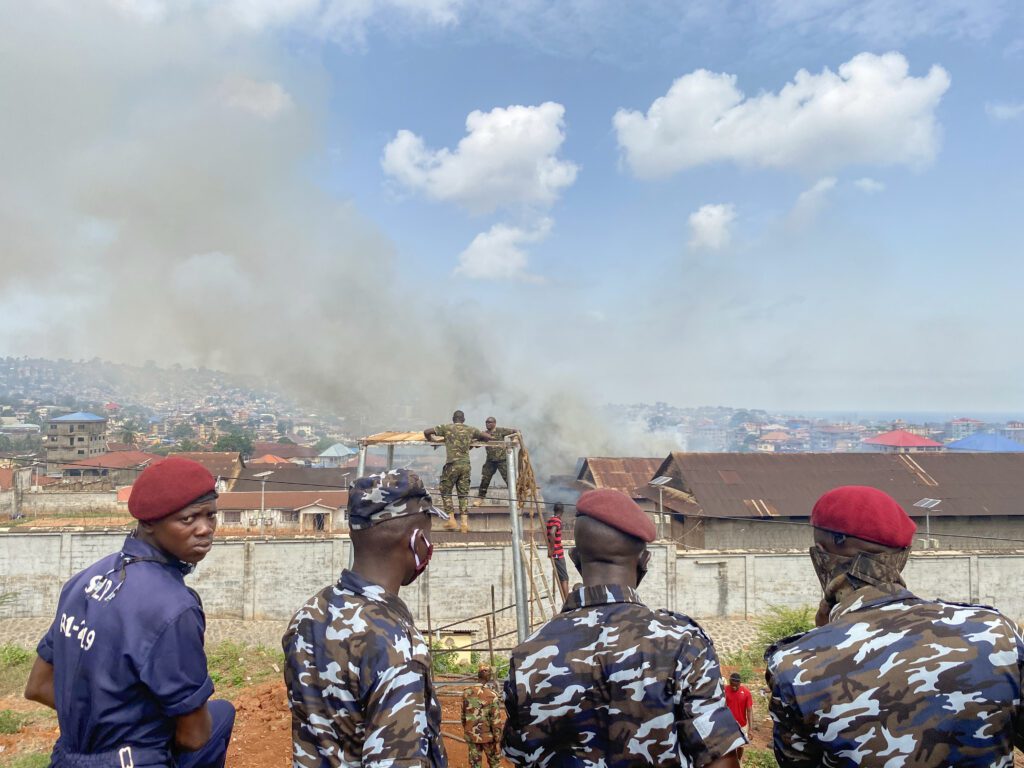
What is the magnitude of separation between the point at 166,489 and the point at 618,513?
1373 millimetres

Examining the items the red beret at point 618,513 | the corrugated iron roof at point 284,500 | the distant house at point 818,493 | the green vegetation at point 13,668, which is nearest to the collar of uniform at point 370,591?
the red beret at point 618,513

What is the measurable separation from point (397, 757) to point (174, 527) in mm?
954

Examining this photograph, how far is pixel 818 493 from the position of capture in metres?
22.6

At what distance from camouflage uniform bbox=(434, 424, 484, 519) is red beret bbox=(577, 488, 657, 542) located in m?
6.28

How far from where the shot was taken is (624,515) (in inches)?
79.2

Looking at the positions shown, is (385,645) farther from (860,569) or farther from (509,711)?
(860,569)

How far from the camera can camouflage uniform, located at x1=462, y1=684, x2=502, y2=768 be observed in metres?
4.53

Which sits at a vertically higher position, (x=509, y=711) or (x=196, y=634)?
(x=196, y=634)

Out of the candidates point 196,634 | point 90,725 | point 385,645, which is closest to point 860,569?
point 385,645

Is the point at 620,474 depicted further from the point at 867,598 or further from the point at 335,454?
the point at 867,598

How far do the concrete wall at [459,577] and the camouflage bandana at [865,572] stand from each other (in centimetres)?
1401

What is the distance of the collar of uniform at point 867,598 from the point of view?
191 cm

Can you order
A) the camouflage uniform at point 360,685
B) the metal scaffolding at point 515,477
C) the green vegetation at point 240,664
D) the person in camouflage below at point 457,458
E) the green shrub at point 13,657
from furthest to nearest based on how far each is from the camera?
1. the green shrub at point 13,657
2. the green vegetation at point 240,664
3. the person in camouflage below at point 457,458
4. the metal scaffolding at point 515,477
5. the camouflage uniform at point 360,685

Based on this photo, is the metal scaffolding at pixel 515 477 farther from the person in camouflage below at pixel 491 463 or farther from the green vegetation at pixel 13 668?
the green vegetation at pixel 13 668
